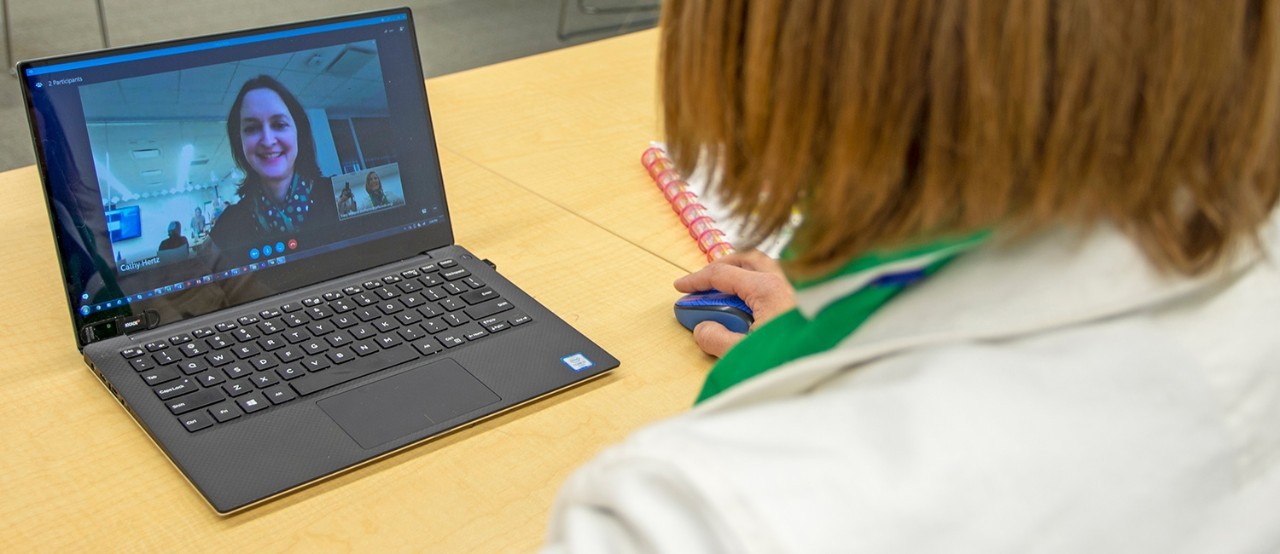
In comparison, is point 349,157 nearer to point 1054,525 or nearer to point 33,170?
point 33,170

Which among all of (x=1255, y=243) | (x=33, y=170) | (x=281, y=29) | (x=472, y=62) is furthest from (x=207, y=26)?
(x=1255, y=243)

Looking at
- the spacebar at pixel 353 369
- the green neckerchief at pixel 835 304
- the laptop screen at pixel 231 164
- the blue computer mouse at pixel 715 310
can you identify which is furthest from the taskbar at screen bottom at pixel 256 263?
the green neckerchief at pixel 835 304

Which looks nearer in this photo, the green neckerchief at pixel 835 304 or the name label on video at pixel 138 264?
the green neckerchief at pixel 835 304

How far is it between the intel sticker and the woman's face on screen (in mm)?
291

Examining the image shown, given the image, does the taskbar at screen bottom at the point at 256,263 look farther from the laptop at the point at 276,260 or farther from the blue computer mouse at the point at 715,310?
the blue computer mouse at the point at 715,310

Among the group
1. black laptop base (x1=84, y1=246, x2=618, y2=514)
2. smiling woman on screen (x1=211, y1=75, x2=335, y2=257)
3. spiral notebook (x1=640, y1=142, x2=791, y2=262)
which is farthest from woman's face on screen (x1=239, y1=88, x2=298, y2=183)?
spiral notebook (x1=640, y1=142, x2=791, y2=262)

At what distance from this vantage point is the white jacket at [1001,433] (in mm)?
428

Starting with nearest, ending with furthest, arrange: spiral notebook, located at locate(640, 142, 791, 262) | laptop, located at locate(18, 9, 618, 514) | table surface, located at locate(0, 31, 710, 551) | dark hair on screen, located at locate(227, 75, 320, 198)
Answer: table surface, located at locate(0, 31, 710, 551)
laptop, located at locate(18, 9, 618, 514)
dark hair on screen, located at locate(227, 75, 320, 198)
spiral notebook, located at locate(640, 142, 791, 262)

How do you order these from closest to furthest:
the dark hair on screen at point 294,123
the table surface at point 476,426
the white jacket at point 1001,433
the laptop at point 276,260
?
the white jacket at point 1001,433 < the table surface at point 476,426 < the laptop at point 276,260 < the dark hair on screen at point 294,123

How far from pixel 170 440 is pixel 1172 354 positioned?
26.3 inches

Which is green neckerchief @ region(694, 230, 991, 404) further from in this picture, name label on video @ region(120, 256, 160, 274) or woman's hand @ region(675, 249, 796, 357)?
name label on video @ region(120, 256, 160, 274)

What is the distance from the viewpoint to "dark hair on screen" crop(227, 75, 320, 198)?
0.99 metres

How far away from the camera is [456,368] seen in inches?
37.0

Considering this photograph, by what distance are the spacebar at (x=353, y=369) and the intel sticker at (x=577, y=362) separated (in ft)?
0.40
